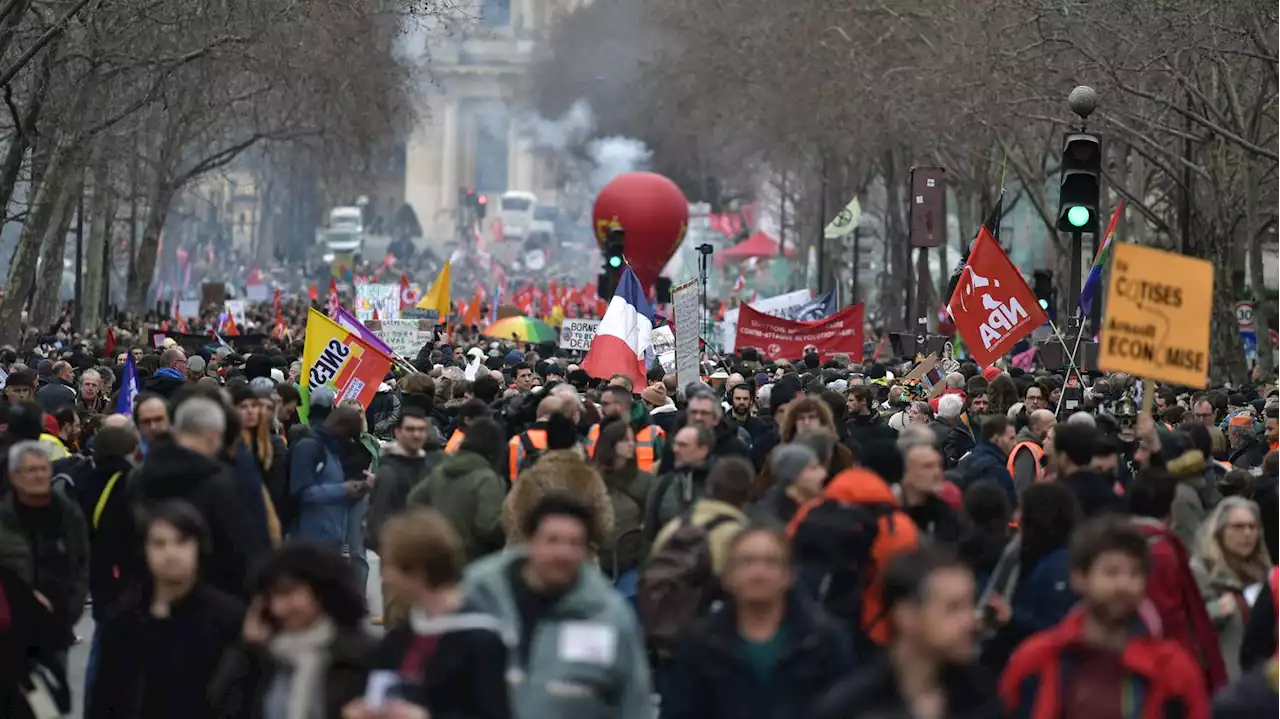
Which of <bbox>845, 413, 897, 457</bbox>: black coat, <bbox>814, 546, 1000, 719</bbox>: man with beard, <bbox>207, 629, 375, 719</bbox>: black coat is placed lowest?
<bbox>207, 629, 375, 719</bbox>: black coat

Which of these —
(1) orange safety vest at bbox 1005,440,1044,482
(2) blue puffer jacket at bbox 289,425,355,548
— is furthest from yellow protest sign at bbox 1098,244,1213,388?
(2) blue puffer jacket at bbox 289,425,355,548

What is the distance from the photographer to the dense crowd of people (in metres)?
6.49

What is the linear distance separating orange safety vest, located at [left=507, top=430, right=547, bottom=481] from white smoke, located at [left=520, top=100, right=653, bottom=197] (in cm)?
8096

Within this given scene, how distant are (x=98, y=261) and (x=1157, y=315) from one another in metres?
40.7

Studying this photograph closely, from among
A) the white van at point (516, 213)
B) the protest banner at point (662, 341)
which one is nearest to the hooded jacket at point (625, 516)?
the protest banner at point (662, 341)

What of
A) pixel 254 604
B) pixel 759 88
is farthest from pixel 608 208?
pixel 254 604

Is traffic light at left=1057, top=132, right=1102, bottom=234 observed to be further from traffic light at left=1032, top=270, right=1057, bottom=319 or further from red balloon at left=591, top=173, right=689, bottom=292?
red balloon at left=591, top=173, right=689, bottom=292

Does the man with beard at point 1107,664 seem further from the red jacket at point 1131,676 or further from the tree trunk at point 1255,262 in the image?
the tree trunk at point 1255,262

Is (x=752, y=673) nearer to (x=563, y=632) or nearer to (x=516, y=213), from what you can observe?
(x=563, y=632)

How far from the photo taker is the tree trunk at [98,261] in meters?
49.0

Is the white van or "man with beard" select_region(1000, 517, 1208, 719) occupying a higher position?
the white van

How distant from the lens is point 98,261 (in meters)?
49.0

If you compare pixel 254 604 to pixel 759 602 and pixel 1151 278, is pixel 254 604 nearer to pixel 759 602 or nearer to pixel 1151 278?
pixel 759 602

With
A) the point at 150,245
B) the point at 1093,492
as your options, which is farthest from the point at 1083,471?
the point at 150,245
